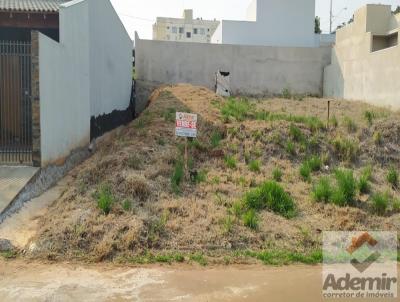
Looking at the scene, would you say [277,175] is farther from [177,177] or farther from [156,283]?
[156,283]

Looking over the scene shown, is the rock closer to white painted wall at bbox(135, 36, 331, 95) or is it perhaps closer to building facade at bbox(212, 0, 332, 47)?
white painted wall at bbox(135, 36, 331, 95)

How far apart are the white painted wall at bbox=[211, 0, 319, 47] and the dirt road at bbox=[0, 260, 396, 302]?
73.9ft

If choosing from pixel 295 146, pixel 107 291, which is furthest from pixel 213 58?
pixel 107 291

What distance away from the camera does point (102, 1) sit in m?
12.0

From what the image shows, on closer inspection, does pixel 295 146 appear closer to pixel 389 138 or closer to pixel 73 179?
pixel 389 138

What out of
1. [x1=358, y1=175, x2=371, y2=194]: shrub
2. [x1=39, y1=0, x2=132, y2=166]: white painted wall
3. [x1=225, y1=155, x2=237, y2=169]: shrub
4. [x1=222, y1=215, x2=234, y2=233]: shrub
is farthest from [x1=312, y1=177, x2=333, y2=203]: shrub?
[x1=39, y1=0, x2=132, y2=166]: white painted wall

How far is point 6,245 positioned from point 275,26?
76.9 ft

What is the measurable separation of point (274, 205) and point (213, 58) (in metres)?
11.7

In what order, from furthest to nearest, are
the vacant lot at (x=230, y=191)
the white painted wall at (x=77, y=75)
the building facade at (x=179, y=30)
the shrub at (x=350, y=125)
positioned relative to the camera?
the building facade at (x=179, y=30) → the shrub at (x=350, y=125) → the white painted wall at (x=77, y=75) → the vacant lot at (x=230, y=191)

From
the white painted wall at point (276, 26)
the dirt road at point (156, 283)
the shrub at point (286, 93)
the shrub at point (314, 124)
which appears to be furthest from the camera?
the white painted wall at point (276, 26)

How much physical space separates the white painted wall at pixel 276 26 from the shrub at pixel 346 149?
17.4 meters

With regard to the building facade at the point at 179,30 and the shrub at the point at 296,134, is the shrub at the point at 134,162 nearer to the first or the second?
the shrub at the point at 296,134

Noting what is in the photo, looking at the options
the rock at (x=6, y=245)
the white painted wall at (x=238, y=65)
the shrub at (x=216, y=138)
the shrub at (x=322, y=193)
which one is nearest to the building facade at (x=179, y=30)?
the white painted wall at (x=238, y=65)

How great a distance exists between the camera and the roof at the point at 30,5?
36.8 ft
